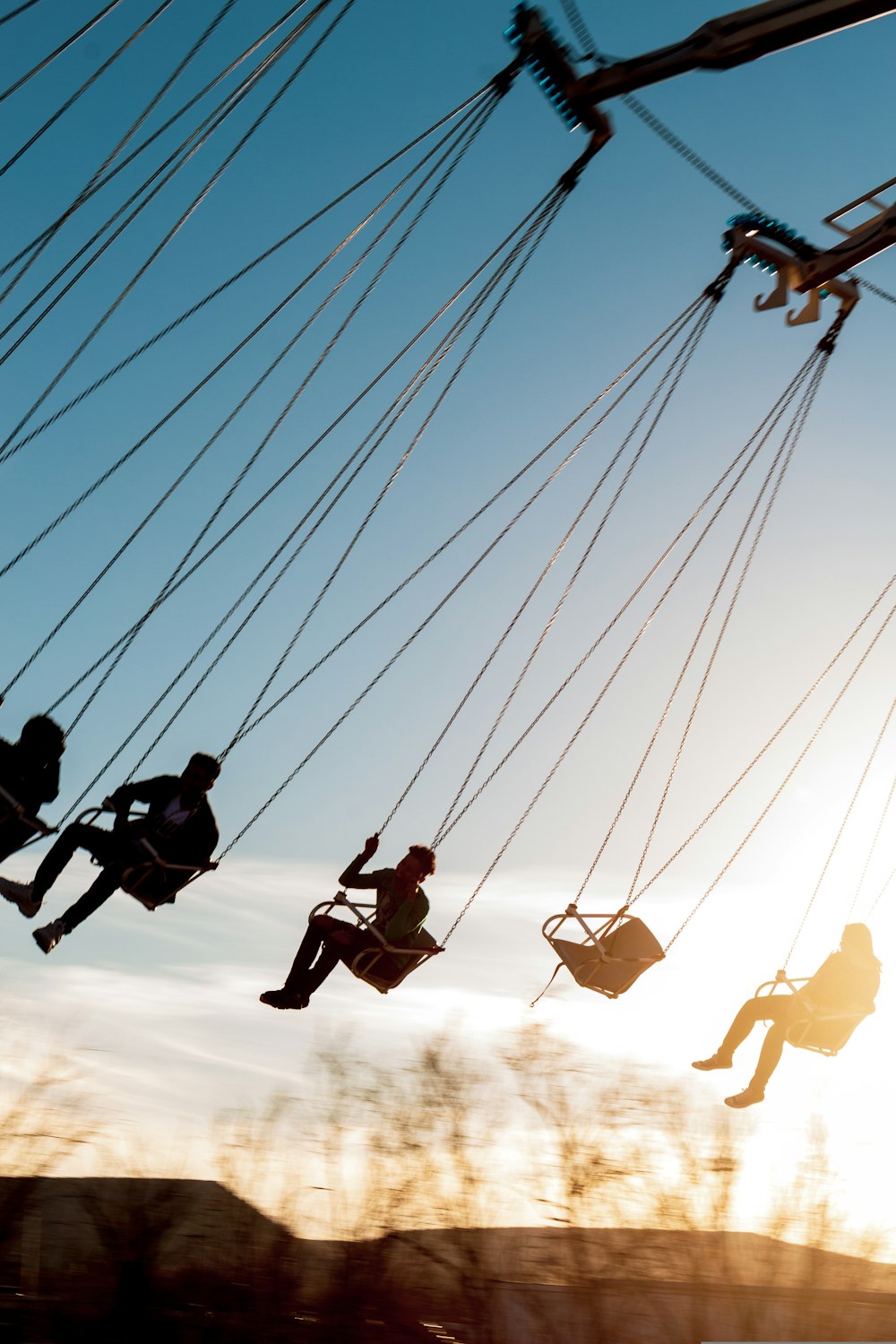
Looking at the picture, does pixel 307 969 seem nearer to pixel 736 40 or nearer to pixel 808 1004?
pixel 808 1004

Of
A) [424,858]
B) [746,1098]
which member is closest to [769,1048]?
[746,1098]

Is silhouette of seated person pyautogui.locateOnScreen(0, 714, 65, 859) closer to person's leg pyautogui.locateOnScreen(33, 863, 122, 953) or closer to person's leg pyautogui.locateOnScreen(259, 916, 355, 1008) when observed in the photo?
person's leg pyautogui.locateOnScreen(33, 863, 122, 953)

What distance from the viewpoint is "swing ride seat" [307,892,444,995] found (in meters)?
7.74

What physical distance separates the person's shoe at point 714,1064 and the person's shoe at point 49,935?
184 inches

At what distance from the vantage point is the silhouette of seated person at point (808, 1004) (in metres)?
8.47

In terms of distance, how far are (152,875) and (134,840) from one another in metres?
0.25

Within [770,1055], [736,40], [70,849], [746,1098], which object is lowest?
[746,1098]

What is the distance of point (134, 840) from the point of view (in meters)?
7.49

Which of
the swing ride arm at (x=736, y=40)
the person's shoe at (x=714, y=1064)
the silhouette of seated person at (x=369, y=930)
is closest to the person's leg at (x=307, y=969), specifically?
the silhouette of seated person at (x=369, y=930)

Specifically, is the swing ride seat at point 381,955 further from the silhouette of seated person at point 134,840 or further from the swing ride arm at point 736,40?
the swing ride arm at point 736,40

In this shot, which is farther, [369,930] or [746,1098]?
[746,1098]

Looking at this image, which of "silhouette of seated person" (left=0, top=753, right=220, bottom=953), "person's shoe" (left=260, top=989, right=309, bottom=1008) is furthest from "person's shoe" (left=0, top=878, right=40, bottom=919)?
"person's shoe" (left=260, top=989, right=309, bottom=1008)

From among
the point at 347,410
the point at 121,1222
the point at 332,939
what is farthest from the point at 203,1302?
the point at 347,410

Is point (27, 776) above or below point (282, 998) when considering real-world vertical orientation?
Answer: above
